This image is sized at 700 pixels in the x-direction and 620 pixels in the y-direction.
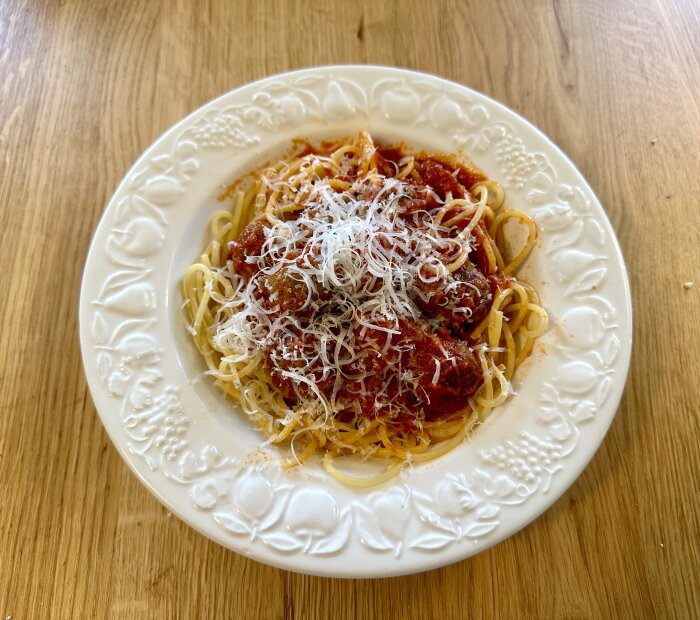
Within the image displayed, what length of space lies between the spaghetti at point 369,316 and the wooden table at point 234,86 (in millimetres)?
570

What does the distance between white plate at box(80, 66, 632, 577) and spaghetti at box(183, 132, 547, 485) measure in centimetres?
10

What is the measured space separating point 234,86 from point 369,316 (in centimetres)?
178

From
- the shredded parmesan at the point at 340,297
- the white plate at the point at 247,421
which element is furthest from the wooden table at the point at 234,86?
the shredded parmesan at the point at 340,297

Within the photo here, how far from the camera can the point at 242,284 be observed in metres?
2.45

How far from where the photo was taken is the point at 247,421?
233cm

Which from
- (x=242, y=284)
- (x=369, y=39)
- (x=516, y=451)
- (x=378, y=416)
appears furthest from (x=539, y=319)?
(x=369, y=39)

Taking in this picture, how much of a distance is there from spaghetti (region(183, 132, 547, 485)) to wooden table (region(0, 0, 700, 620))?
57cm

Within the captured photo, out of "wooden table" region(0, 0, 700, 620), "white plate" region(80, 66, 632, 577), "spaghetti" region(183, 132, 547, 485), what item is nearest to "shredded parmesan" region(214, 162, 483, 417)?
"spaghetti" region(183, 132, 547, 485)

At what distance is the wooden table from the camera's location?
218 cm

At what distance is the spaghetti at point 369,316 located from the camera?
2.21 meters

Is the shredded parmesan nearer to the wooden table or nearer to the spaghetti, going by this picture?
the spaghetti

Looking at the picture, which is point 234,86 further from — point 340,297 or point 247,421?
point 247,421

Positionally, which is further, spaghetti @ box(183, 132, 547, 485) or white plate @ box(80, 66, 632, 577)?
spaghetti @ box(183, 132, 547, 485)

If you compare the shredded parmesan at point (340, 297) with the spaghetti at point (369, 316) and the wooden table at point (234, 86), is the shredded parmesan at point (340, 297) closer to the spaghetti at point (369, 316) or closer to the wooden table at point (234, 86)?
the spaghetti at point (369, 316)
